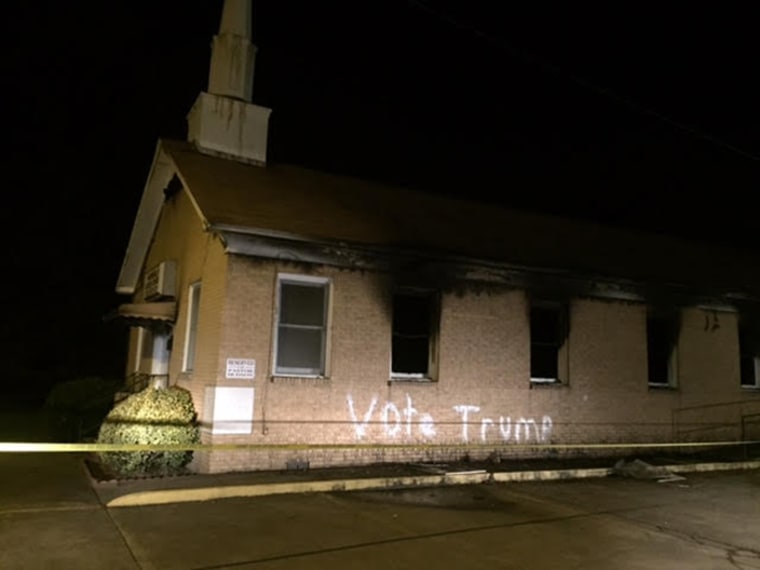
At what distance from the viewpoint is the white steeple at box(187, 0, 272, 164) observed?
14.3m

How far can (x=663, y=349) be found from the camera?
16.1 m

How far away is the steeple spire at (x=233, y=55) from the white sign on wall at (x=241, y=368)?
23.4 feet

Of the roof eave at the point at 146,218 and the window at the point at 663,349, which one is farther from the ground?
the roof eave at the point at 146,218

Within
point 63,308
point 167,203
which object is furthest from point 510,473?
point 63,308

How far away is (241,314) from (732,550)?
7.71m

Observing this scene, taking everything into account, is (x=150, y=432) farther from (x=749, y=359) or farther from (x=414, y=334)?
(x=749, y=359)

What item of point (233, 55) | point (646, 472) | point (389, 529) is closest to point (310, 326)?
point (389, 529)

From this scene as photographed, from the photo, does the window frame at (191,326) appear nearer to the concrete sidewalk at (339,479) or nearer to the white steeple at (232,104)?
the concrete sidewalk at (339,479)

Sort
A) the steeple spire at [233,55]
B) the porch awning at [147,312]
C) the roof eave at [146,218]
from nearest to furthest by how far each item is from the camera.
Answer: the porch awning at [147,312] → the steeple spire at [233,55] → the roof eave at [146,218]

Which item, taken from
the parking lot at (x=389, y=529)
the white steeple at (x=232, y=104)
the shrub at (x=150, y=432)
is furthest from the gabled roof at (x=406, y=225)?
the parking lot at (x=389, y=529)

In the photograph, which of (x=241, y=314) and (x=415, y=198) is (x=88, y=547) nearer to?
(x=241, y=314)

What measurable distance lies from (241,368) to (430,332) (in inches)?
156

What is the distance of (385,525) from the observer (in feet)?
25.7

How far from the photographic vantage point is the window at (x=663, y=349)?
52.1 feet
